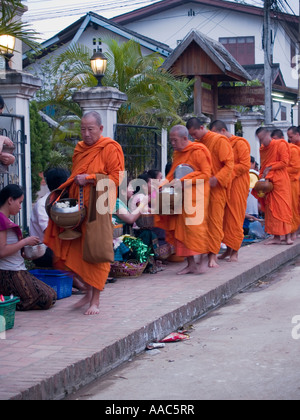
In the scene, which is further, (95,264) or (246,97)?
(246,97)

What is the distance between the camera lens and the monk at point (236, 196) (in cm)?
970

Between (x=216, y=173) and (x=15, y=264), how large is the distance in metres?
3.63

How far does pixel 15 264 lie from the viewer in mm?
6391

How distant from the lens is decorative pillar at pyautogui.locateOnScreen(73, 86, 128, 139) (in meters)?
9.99

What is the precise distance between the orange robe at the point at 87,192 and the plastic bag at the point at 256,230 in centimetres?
651

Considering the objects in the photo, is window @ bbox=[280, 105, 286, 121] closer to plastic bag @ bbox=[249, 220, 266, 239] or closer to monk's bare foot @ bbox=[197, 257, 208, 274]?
plastic bag @ bbox=[249, 220, 266, 239]

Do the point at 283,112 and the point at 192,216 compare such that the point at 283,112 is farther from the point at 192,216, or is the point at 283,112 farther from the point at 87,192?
the point at 87,192

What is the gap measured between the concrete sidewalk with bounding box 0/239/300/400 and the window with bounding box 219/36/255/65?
1004 inches

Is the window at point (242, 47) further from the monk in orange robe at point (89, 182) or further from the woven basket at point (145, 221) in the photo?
the monk in orange robe at point (89, 182)

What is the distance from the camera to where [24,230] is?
28.4 feet

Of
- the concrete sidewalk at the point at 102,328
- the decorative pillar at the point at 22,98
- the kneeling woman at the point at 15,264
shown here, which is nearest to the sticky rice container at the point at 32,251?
the kneeling woman at the point at 15,264

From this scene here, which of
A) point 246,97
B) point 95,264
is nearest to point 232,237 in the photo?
point 95,264

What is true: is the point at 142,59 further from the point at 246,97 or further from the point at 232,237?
the point at 232,237
